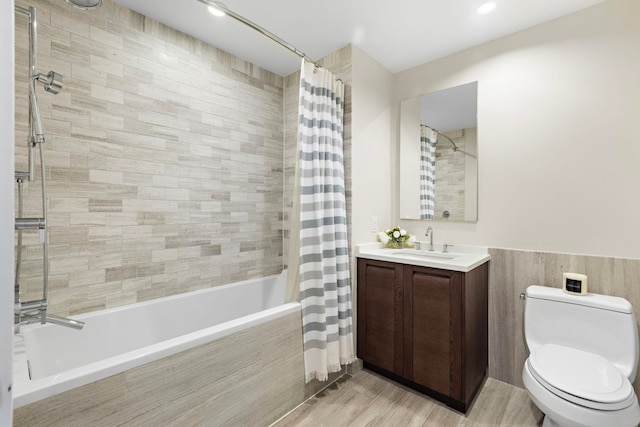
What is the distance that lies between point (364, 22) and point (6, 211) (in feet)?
7.32

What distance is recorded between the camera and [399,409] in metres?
1.88

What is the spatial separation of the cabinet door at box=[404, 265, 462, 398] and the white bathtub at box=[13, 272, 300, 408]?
808 millimetres

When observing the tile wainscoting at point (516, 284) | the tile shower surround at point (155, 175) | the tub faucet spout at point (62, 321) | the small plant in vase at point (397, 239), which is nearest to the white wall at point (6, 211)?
the tub faucet spout at point (62, 321)

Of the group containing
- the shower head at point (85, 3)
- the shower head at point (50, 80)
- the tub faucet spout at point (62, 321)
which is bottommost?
the tub faucet spout at point (62, 321)

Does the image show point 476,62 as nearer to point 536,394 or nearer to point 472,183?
point 472,183

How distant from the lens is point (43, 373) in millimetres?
1546

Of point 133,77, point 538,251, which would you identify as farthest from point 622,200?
point 133,77

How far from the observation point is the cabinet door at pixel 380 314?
210cm

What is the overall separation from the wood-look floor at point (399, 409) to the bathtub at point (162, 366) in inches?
7.1

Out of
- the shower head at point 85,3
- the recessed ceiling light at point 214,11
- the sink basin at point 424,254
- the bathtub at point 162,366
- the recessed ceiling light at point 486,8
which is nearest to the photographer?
the bathtub at point 162,366

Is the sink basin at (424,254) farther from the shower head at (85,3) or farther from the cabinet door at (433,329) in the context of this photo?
the shower head at (85,3)

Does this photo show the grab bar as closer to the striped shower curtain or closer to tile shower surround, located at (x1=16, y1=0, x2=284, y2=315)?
tile shower surround, located at (x1=16, y1=0, x2=284, y2=315)

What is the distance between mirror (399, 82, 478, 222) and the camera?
2377 mm

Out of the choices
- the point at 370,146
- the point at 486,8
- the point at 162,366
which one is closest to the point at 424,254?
the point at 370,146
